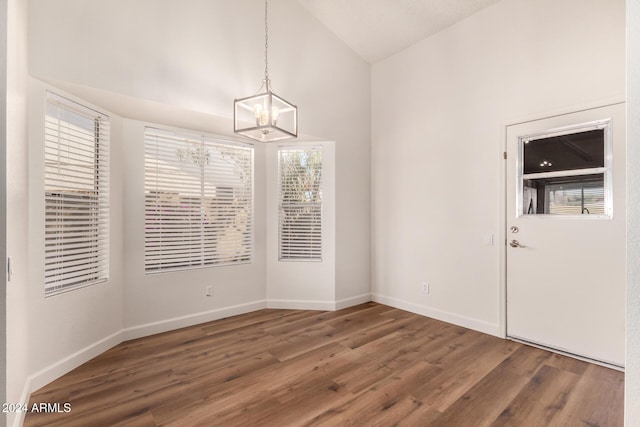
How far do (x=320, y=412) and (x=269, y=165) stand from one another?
3.13 meters

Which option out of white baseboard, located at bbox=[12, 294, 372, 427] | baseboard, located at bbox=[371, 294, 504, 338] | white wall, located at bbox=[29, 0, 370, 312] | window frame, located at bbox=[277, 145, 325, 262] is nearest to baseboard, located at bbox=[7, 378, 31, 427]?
white baseboard, located at bbox=[12, 294, 372, 427]

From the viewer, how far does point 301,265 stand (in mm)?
4363

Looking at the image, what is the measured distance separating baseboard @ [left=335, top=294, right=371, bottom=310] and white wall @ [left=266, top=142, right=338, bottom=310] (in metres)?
0.19

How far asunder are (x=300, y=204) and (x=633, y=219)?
359 cm

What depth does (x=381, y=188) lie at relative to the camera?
4668 mm

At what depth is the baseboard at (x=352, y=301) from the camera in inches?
172

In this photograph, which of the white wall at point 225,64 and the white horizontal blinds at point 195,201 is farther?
the white horizontal blinds at point 195,201

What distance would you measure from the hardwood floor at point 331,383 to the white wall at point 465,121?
2.68ft

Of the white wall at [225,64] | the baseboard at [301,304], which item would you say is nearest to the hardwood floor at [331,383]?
the baseboard at [301,304]

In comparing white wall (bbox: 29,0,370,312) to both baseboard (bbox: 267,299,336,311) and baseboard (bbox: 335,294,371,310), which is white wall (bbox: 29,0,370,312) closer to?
baseboard (bbox: 335,294,371,310)

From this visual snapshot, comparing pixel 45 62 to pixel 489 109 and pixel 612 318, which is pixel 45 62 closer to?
pixel 489 109

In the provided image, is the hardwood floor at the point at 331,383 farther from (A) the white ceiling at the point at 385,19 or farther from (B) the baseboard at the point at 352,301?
(A) the white ceiling at the point at 385,19

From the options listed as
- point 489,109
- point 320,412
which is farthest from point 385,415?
point 489,109

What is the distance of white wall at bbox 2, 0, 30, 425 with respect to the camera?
1621 millimetres
